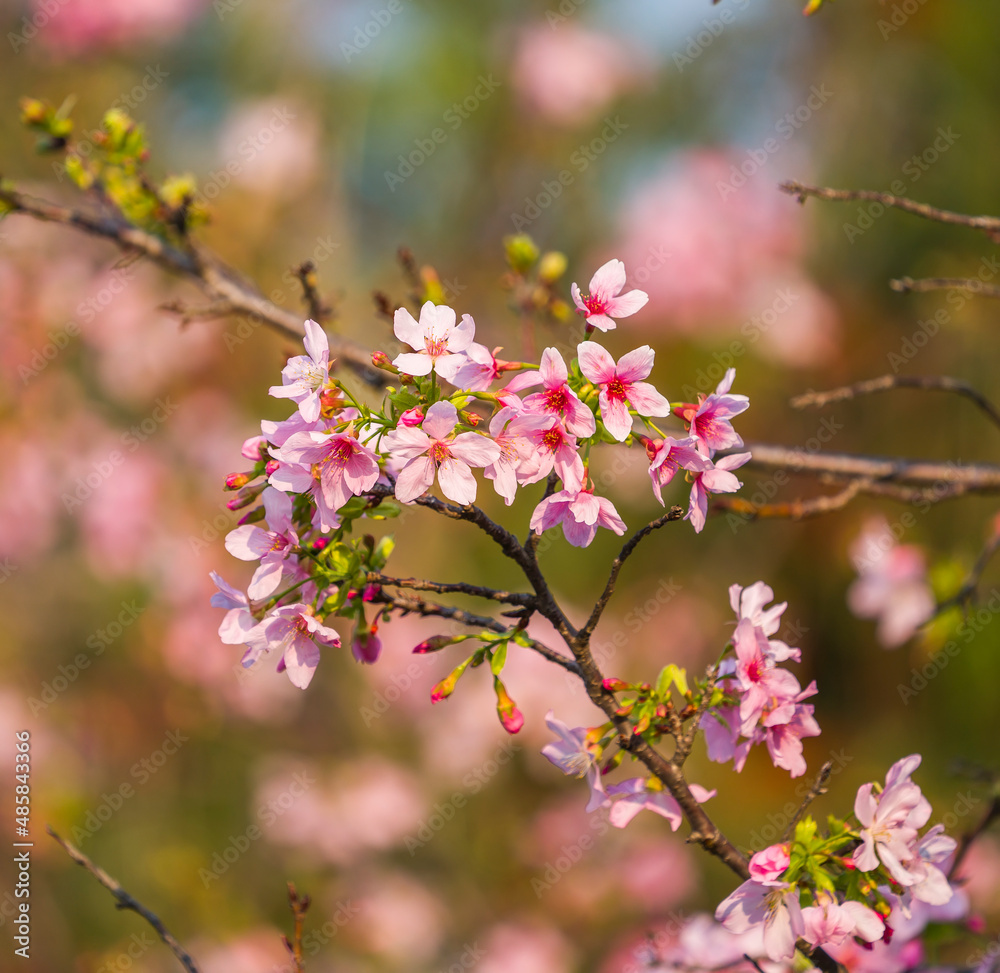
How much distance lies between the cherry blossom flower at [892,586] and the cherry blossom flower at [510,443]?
165 centimetres

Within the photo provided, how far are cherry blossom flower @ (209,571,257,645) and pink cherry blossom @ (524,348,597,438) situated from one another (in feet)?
1.37

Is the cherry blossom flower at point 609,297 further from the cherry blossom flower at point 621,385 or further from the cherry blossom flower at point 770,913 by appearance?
the cherry blossom flower at point 770,913

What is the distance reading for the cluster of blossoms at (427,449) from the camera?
85cm

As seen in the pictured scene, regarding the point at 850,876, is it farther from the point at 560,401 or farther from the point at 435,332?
the point at 435,332

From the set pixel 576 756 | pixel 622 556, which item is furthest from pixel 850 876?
pixel 622 556

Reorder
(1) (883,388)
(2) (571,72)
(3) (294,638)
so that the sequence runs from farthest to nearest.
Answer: (2) (571,72) < (1) (883,388) < (3) (294,638)

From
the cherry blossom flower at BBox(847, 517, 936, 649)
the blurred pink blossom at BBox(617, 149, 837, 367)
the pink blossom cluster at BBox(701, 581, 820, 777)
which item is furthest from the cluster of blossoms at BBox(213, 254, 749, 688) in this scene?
the blurred pink blossom at BBox(617, 149, 837, 367)

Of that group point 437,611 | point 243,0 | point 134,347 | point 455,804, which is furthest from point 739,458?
point 243,0

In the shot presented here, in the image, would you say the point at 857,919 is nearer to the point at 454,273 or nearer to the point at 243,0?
the point at 454,273

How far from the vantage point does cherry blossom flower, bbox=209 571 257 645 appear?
0.95m

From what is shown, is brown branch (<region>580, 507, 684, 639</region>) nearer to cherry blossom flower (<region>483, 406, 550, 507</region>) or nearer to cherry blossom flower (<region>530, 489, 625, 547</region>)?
cherry blossom flower (<region>530, 489, 625, 547</region>)

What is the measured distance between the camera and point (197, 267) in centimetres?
172

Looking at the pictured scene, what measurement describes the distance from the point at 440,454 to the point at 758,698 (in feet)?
1.52

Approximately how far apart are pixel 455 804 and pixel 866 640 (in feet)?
9.03
